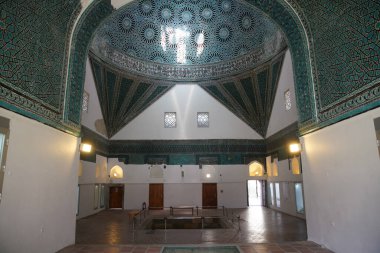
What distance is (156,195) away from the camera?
15297 mm

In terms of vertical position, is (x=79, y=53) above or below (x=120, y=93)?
below

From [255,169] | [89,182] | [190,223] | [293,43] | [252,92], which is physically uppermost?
[252,92]

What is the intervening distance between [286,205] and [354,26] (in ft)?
30.6

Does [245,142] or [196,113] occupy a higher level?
[196,113]

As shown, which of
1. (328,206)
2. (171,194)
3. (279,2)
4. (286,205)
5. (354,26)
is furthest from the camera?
(171,194)

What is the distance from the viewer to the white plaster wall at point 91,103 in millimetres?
11469

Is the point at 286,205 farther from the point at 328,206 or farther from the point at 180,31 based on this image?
the point at 180,31

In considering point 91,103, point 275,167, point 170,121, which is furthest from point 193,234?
point 170,121

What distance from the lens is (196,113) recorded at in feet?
50.3

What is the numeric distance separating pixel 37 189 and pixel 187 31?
1060 cm

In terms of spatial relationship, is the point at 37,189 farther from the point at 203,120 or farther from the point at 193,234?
the point at 203,120

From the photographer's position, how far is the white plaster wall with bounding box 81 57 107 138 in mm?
11469

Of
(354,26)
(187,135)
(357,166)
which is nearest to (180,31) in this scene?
(187,135)

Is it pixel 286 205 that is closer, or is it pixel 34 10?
pixel 34 10
